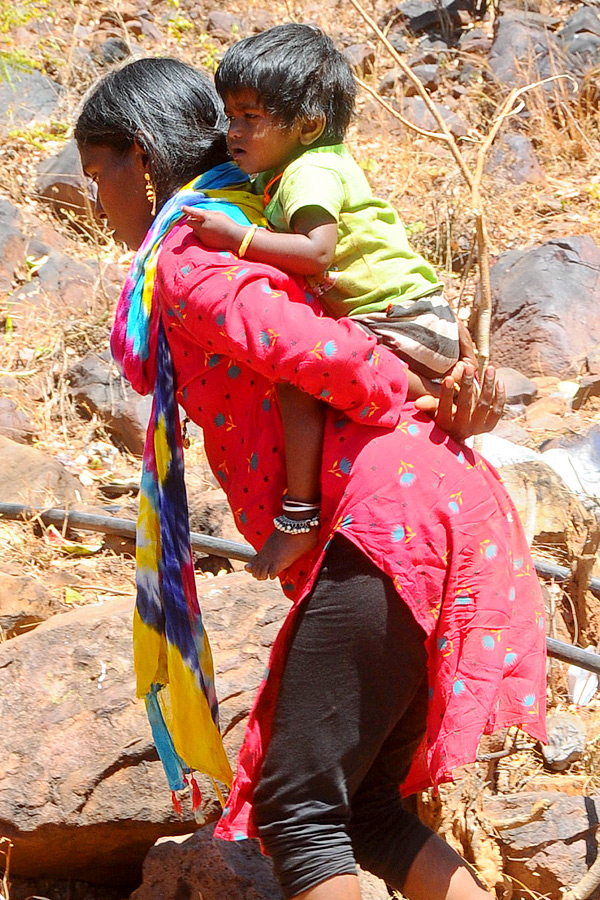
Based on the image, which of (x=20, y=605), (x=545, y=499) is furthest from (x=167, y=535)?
(x=545, y=499)

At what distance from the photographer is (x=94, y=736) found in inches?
98.5

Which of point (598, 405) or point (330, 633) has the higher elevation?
point (330, 633)

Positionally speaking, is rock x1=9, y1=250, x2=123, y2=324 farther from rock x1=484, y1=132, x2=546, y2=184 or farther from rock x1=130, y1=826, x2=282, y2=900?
rock x1=130, y1=826, x2=282, y2=900

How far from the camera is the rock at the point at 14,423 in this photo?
5.06 metres

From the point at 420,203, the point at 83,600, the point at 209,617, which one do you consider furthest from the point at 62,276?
the point at 209,617

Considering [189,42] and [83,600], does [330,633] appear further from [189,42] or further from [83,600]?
[189,42]

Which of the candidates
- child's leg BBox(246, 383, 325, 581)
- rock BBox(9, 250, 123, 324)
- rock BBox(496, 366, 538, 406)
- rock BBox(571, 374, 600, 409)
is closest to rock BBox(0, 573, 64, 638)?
child's leg BBox(246, 383, 325, 581)

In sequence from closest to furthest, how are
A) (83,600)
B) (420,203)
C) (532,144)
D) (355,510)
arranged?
1. (355,510)
2. (83,600)
3. (420,203)
4. (532,144)

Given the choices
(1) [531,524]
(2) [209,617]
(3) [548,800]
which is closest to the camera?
(3) [548,800]

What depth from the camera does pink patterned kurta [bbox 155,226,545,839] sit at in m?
1.57

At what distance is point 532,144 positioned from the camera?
7242 mm

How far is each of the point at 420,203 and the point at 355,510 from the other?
5.44m

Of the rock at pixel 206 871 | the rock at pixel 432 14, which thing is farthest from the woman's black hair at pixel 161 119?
the rock at pixel 432 14

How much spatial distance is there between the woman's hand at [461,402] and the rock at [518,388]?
3.57m
